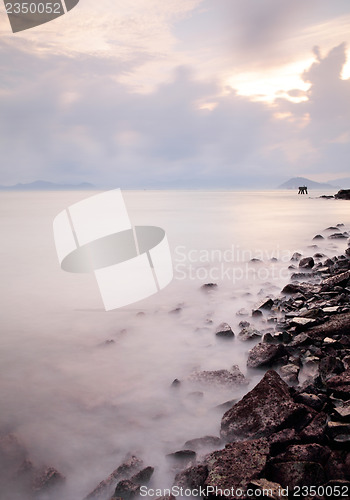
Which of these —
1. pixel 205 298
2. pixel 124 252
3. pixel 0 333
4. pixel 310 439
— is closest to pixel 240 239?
pixel 124 252

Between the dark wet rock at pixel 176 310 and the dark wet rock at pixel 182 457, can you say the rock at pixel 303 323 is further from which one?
the dark wet rock at pixel 182 457

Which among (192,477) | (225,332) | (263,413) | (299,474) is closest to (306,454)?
(299,474)

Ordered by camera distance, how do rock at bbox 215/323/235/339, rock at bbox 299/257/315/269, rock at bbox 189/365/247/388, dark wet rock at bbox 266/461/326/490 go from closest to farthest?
dark wet rock at bbox 266/461/326/490 < rock at bbox 189/365/247/388 < rock at bbox 215/323/235/339 < rock at bbox 299/257/315/269

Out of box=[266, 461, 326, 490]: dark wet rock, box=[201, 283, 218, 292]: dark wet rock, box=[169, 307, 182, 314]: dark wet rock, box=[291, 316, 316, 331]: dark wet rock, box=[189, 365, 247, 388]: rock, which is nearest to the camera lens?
box=[266, 461, 326, 490]: dark wet rock

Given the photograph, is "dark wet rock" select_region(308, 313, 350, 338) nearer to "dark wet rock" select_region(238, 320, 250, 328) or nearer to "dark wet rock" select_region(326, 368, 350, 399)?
"dark wet rock" select_region(238, 320, 250, 328)

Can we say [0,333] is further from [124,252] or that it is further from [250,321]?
[124,252]

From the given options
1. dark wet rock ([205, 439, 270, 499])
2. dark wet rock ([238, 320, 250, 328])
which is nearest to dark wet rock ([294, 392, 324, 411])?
dark wet rock ([205, 439, 270, 499])

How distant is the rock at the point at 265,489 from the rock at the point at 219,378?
1.79 meters

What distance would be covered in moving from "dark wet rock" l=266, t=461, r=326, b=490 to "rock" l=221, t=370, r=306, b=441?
47cm

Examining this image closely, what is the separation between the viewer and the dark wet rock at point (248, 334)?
17.0 ft

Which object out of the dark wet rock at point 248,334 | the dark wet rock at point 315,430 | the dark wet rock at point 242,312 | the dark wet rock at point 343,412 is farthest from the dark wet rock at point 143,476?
the dark wet rock at point 242,312

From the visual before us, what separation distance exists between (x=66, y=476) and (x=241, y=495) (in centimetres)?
164

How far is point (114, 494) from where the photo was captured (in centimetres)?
268

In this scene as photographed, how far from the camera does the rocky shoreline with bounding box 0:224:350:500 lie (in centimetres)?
235
